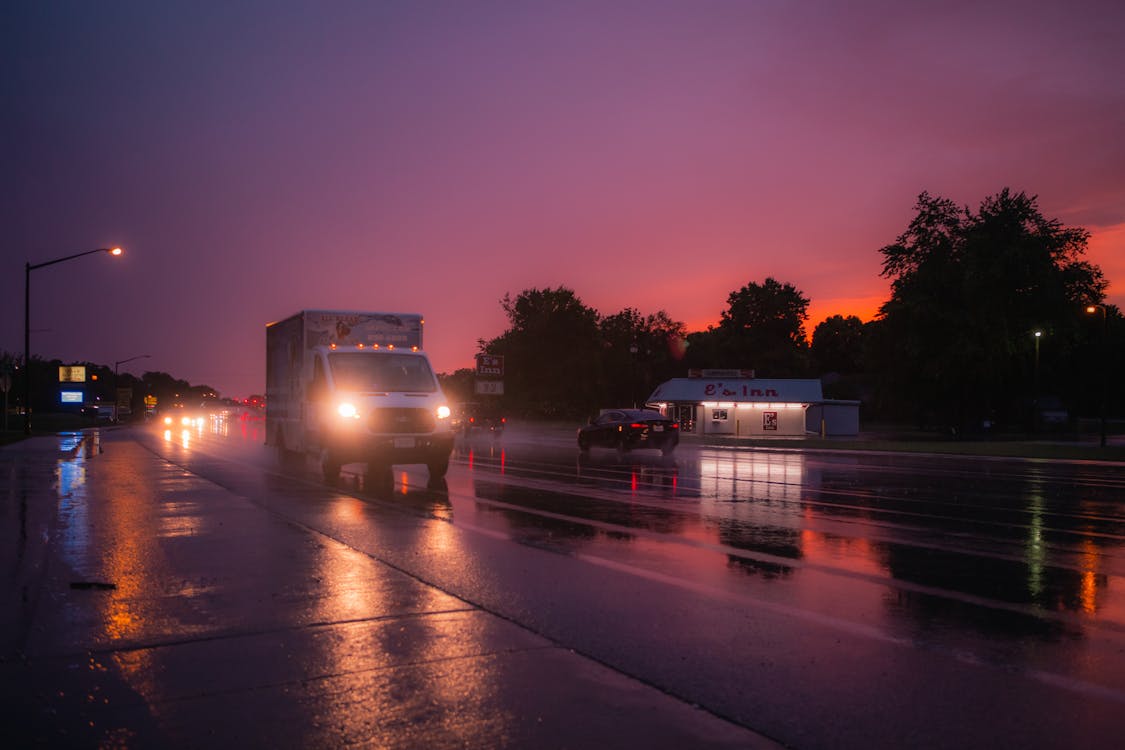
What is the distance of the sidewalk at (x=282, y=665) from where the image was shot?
14.3ft

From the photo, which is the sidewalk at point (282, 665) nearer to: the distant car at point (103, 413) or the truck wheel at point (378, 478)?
the truck wheel at point (378, 478)

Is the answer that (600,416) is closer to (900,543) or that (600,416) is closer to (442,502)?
(442,502)

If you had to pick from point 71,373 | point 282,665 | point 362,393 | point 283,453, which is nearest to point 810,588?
point 282,665

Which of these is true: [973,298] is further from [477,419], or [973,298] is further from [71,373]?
[71,373]

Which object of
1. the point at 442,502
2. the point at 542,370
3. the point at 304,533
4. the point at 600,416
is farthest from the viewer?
the point at 542,370

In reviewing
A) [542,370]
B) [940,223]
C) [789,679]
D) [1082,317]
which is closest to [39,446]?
[789,679]

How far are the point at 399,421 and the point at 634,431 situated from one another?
14162 millimetres

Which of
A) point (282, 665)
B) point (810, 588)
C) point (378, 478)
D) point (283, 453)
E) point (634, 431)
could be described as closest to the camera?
point (282, 665)

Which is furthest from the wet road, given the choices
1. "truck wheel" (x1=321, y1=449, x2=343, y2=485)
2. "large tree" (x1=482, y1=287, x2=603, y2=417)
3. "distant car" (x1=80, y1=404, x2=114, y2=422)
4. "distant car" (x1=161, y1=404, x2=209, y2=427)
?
"large tree" (x1=482, y1=287, x2=603, y2=417)

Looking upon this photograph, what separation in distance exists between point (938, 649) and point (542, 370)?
102 m

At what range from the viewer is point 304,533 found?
11.0 meters

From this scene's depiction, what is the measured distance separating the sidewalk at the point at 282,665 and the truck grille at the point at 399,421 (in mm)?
7572

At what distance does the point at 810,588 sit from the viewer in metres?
7.75

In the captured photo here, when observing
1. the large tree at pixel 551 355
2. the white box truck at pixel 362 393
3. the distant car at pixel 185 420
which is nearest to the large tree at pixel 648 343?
the large tree at pixel 551 355
